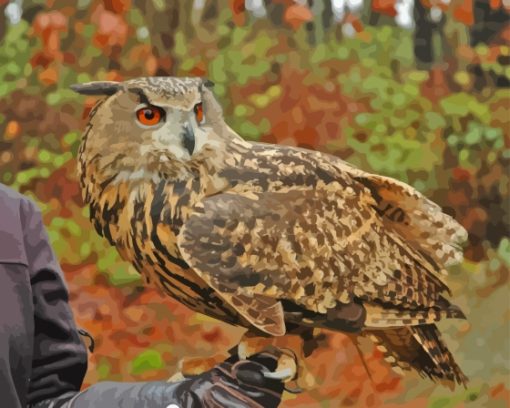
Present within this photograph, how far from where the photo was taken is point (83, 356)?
2.07 ft

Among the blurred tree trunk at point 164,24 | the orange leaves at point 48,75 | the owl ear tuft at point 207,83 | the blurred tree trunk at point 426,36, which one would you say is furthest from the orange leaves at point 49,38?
the blurred tree trunk at point 426,36

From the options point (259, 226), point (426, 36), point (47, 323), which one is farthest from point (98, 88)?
point (47, 323)

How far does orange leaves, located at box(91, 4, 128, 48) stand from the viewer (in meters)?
1.23

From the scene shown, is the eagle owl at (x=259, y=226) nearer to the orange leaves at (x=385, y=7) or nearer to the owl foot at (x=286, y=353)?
the owl foot at (x=286, y=353)

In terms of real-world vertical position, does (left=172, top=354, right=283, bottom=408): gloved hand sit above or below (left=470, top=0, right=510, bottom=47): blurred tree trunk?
below

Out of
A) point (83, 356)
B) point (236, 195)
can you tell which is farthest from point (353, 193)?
point (83, 356)

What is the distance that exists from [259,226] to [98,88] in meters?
0.34

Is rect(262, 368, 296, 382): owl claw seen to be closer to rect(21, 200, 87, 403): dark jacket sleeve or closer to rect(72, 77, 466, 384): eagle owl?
rect(72, 77, 466, 384): eagle owl

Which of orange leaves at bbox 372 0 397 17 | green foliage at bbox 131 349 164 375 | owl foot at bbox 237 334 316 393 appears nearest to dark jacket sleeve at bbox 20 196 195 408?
owl foot at bbox 237 334 316 393

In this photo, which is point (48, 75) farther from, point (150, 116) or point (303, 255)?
point (303, 255)

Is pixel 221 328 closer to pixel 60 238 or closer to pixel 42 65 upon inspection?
pixel 60 238

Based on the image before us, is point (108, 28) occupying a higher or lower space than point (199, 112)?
higher

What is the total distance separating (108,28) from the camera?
123 cm

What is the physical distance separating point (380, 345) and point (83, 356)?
0.67 metres
